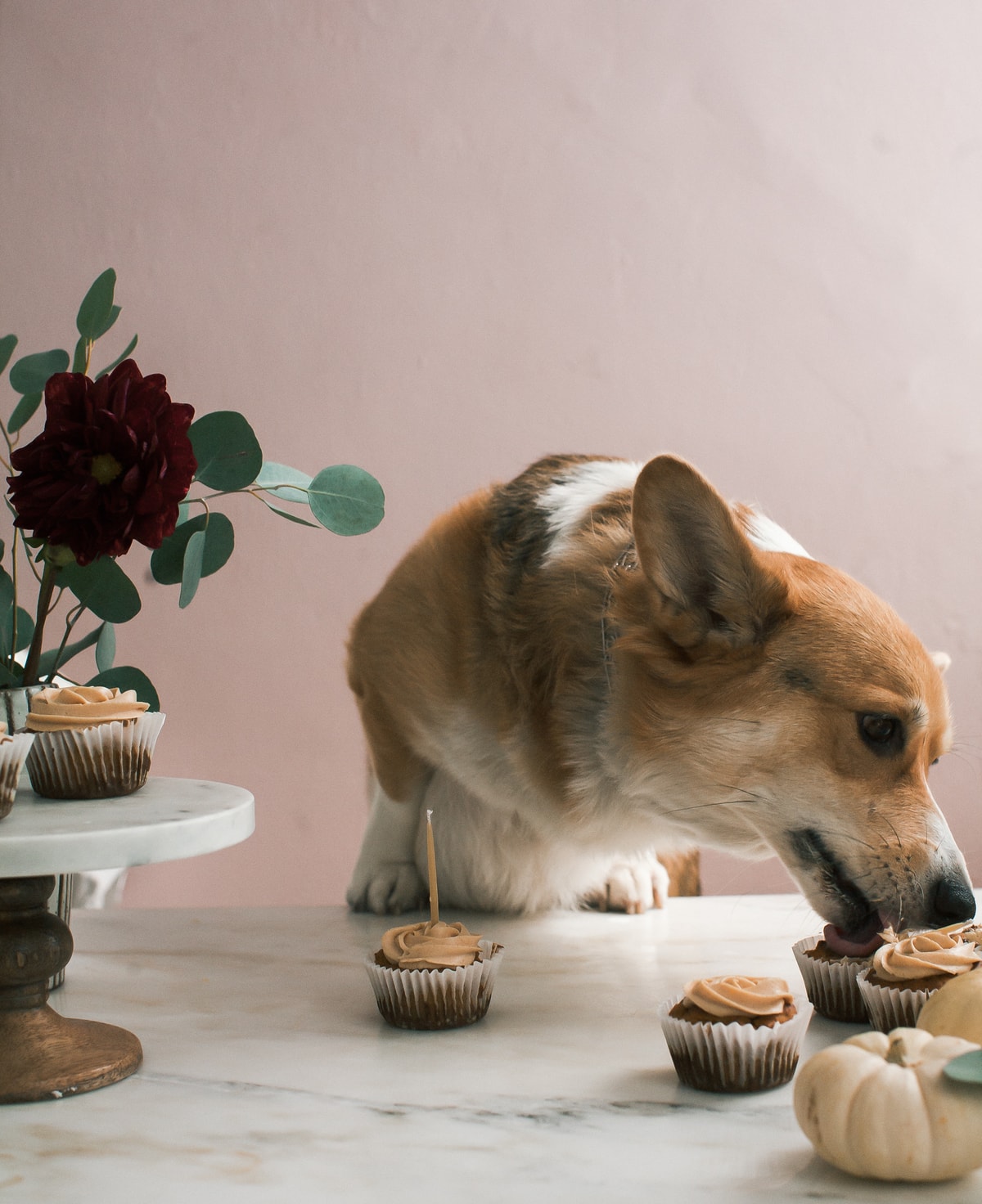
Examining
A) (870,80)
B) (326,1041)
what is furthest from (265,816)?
(870,80)

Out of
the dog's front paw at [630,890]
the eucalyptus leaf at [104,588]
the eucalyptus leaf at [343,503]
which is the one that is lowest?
the dog's front paw at [630,890]

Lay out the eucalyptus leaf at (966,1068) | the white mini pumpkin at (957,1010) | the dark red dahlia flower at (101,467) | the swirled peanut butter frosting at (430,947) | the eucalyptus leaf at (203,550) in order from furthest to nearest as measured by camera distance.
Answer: the eucalyptus leaf at (203,550)
the swirled peanut butter frosting at (430,947)
the dark red dahlia flower at (101,467)
the white mini pumpkin at (957,1010)
the eucalyptus leaf at (966,1068)

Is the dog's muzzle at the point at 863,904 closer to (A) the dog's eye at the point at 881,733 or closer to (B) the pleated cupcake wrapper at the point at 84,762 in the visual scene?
(A) the dog's eye at the point at 881,733

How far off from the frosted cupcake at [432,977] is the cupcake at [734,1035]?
20 cm

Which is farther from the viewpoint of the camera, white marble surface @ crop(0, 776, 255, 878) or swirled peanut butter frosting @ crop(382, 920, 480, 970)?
swirled peanut butter frosting @ crop(382, 920, 480, 970)

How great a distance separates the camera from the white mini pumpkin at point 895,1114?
2.18 feet

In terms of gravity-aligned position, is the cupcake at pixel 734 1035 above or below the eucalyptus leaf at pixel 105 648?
below

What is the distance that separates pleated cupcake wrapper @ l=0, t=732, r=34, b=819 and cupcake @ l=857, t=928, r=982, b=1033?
0.68 m

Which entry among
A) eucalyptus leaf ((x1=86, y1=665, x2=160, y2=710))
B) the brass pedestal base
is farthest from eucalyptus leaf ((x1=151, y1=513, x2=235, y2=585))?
the brass pedestal base

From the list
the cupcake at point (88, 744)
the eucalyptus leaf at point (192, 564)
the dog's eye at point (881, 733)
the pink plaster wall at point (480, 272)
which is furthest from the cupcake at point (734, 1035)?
the pink plaster wall at point (480, 272)

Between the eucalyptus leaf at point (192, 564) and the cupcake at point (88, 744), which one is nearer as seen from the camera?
the cupcake at point (88, 744)

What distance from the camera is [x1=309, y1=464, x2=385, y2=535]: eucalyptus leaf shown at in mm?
1149

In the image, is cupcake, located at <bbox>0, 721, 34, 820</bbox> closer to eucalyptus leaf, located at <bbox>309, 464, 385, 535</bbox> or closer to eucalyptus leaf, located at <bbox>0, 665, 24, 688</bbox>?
eucalyptus leaf, located at <bbox>0, 665, 24, 688</bbox>

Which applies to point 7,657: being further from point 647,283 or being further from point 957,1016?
point 647,283
